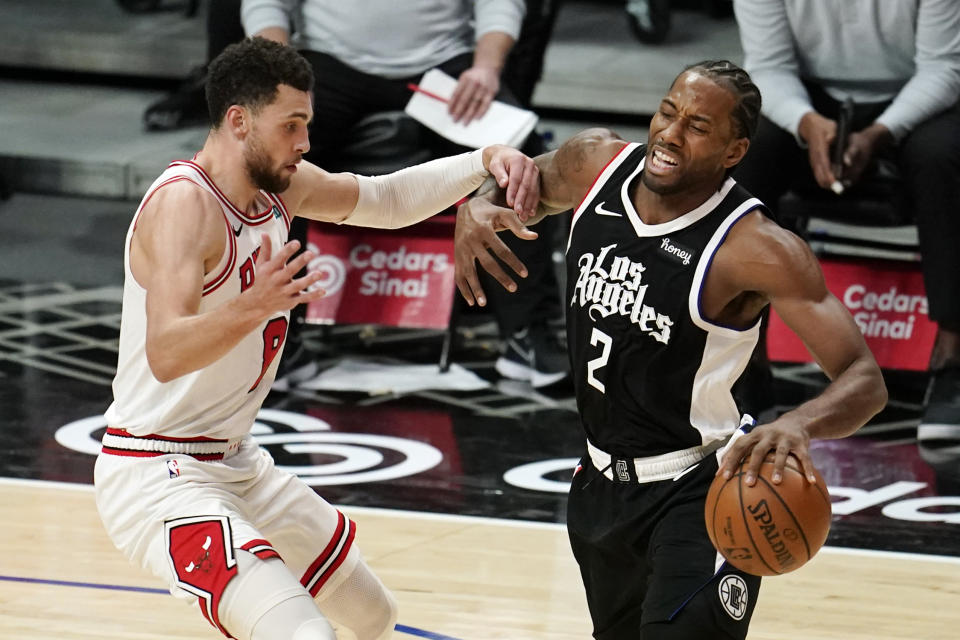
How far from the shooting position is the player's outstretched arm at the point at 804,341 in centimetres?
319

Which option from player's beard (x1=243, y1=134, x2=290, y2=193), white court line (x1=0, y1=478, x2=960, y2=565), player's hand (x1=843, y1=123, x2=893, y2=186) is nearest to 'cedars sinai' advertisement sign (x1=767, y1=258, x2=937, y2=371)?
player's hand (x1=843, y1=123, x2=893, y2=186)

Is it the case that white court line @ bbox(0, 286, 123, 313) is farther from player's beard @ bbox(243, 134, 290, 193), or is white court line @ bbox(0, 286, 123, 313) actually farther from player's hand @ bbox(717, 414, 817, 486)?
player's hand @ bbox(717, 414, 817, 486)

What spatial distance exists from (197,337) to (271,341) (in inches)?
20.9

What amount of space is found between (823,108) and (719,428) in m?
3.22

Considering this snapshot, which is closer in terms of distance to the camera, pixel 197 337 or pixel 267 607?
pixel 197 337

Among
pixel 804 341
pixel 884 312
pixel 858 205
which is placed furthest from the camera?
pixel 884 312

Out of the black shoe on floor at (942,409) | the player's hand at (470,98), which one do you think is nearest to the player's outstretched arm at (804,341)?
the black shoe on floor at (942,409)

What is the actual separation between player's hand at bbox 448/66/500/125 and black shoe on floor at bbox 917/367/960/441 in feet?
7.06

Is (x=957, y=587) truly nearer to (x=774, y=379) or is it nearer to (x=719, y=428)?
(x=719, y=428)

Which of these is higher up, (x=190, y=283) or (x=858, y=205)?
(x=190, y=283)

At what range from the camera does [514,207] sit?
394cm

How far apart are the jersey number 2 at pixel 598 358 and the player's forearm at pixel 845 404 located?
21.1 inches

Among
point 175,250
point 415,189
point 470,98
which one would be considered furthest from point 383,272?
point 175,250

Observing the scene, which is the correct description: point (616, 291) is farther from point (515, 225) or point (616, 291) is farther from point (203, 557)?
point (203, 557)
